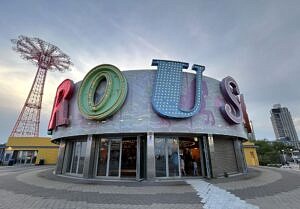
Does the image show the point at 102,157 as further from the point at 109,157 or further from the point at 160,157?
the point at 160,157

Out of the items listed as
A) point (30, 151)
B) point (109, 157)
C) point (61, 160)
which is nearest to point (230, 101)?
point (109, 157)

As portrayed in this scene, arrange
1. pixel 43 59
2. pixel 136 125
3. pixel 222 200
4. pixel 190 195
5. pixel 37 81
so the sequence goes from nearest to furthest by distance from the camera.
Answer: pixel 222 200 → pixel 190 195 → pixel 136 125 → pixel 43 59 → pixel 37 81

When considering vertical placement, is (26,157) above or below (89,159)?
above

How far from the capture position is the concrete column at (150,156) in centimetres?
1223

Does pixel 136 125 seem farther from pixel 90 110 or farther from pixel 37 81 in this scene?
pixel 37 81

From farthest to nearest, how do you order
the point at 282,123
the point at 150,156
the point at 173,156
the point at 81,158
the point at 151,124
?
the point at 282,123, the point at 81,158, the point at 173,156, the point at 151,124, the point at 150,156

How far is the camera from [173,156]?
44.8 ft

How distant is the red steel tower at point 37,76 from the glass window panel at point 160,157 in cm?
3383

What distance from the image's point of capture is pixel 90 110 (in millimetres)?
14078

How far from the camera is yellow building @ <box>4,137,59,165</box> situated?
3341 centimetres

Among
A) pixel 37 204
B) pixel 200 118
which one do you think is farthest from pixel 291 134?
pixel 37 204

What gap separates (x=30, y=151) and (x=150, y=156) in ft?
109

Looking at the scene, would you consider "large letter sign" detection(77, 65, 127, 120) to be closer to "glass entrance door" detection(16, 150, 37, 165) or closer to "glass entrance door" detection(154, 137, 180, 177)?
"glass entrance door" detection(154, 137, 180, 177)

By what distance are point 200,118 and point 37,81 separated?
40.2m
